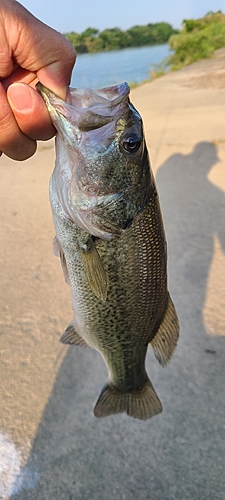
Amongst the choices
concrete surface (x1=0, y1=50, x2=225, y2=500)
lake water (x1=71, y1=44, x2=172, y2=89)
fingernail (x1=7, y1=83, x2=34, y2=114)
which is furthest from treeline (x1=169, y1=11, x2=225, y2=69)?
fingernail (x1=7, y1=83, x2=34, y2=114)

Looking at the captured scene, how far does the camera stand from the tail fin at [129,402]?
6.43 ft

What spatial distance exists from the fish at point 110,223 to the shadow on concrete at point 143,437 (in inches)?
31.6

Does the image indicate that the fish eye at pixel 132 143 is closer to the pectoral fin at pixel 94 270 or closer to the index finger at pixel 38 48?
the index finger at pixel 38 48

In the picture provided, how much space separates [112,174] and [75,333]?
0.93 metres

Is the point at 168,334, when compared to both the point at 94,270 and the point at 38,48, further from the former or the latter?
the point at 38,48

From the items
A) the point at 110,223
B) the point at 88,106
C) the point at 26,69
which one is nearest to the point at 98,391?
the point at 110,223

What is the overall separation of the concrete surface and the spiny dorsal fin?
818mm

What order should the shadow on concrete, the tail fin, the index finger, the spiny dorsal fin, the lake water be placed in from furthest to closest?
the lake water, the shadow on concrete, the tail fin, the spiny dorsal fin, the index finger

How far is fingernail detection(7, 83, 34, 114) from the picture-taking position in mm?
1264

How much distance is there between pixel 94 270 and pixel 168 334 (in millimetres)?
550

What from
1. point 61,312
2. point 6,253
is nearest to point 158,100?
point 6,253

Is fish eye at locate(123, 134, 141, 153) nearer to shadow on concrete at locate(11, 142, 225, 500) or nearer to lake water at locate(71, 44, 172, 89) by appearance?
shadow on concrete at locate(11, 142, 225, 500)

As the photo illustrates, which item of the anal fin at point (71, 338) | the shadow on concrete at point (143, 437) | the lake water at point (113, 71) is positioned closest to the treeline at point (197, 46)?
the lake water at point (113, 71)

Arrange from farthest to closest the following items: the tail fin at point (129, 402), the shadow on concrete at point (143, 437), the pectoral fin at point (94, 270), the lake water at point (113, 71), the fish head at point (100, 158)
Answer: the lake water at point (113, 71) → the shadow on concrete at point (143, 437) → the tail fin at point (129, 402) → the pectoral fin at point (94, 270) → the fish head at point (100, 158)
